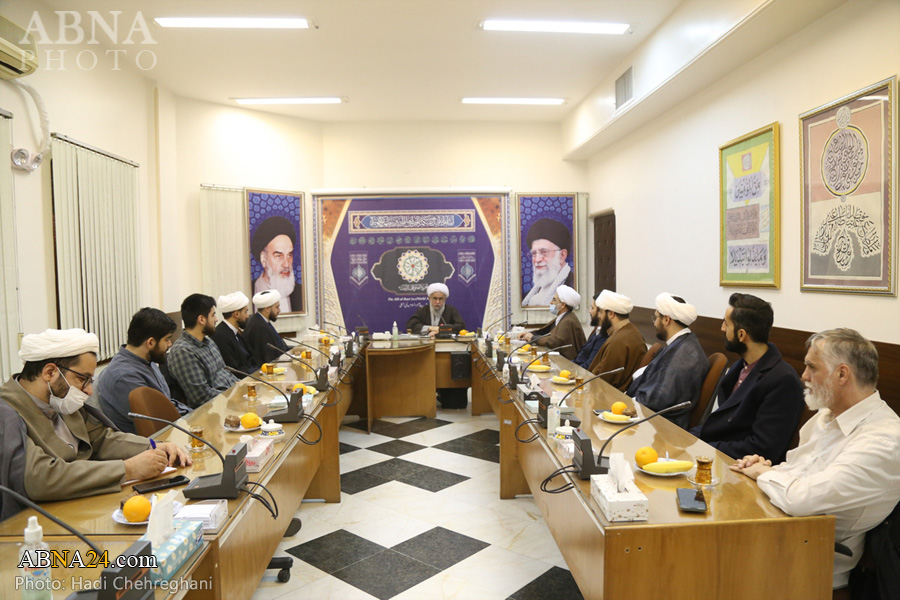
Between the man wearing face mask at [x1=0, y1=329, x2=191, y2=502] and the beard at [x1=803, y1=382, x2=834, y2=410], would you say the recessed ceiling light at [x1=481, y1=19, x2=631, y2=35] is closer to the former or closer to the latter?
the beard at [x1=803, y1=382, x2=834, y2=410]

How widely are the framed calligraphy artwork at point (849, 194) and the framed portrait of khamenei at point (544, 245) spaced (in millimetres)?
4114

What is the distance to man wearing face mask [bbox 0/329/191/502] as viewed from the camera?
1.74 metres

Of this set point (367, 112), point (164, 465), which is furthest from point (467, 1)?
point (164, 465)

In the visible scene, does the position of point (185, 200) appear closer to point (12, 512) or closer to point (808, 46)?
point (12, 512)

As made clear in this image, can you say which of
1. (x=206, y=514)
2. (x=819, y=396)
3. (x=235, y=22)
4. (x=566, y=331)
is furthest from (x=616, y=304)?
(x=235, y=22)

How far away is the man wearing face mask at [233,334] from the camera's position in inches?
185

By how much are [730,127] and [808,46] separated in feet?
3.06

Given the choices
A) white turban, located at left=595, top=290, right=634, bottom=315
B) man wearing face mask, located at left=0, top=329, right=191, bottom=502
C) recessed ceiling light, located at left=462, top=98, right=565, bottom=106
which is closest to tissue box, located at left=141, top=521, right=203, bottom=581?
man wearing face mask, located at left=0, top=329, right=191, bottom=502

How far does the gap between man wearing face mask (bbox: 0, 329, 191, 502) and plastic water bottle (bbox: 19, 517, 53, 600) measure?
0.42 metres

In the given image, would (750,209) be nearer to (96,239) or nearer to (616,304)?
(616,304)

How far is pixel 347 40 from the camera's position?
4.89 m

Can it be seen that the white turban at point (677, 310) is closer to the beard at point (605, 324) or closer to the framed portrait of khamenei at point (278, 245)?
the beard at point (605, 324)

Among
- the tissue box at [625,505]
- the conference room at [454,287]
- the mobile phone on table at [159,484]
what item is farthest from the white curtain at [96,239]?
the tissue box at [625,505]

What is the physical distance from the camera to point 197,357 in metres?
3.68
